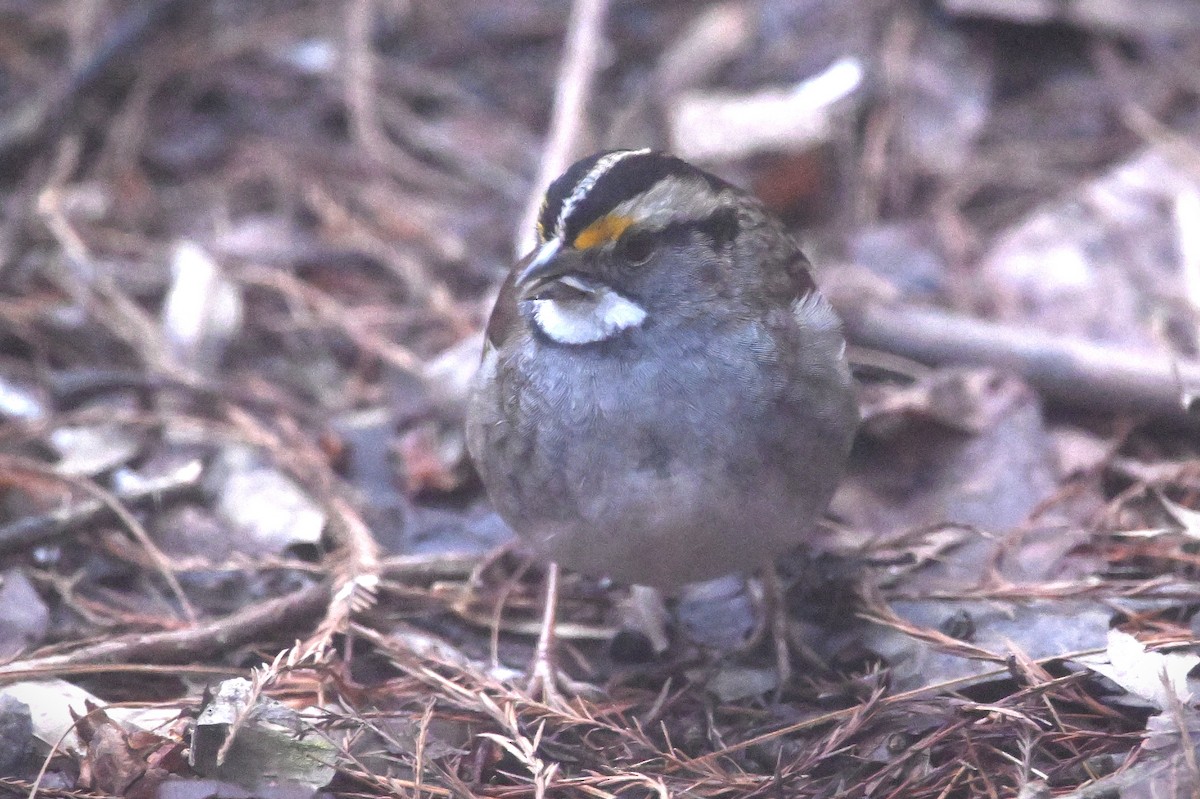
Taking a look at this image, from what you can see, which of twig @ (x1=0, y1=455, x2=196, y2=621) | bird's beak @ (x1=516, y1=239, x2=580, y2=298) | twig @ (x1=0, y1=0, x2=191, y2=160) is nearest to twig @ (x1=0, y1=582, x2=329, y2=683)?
twig @ (x1=0, y1=455, x2=196, y2=621)

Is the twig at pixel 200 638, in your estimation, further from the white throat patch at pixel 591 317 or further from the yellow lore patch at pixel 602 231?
the yellow lore patch at pixel 602 231

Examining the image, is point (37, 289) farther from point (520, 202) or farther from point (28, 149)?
point (520, 202)

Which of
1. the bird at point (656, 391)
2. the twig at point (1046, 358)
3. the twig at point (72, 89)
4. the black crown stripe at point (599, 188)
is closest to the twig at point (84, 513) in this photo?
the bird at point (656, 391)

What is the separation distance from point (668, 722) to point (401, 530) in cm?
130

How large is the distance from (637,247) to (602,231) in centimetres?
13

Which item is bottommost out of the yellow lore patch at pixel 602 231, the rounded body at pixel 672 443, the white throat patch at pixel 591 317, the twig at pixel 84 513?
the twig at pixel 84 513

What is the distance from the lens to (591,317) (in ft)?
11.8

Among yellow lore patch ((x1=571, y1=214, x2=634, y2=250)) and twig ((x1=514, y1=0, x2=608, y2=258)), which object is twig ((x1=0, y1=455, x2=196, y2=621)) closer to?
yellow lore patch ((x1=571, y1=214, x2=634, y2=250))

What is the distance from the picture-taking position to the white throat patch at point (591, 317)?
3586mm

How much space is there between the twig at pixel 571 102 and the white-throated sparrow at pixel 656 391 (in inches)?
68.9

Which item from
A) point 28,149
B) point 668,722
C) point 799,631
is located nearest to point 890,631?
point 799,631

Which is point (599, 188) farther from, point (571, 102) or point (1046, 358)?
point (571, 102)

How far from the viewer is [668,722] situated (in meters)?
3.79

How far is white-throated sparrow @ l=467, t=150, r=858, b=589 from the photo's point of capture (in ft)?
11.4
